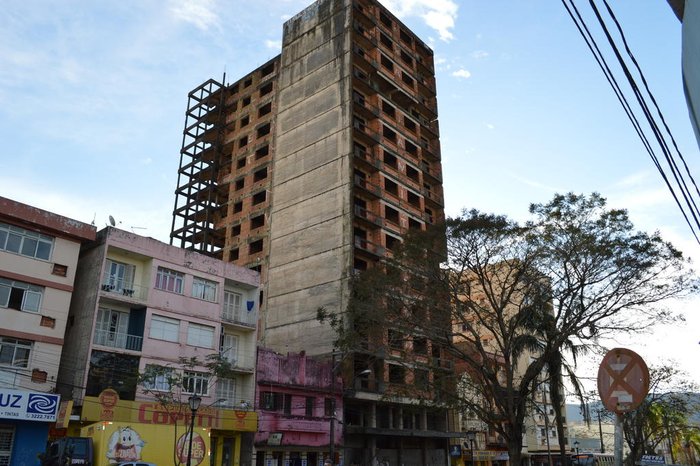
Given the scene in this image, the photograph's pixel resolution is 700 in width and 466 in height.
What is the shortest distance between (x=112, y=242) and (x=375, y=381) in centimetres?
2151

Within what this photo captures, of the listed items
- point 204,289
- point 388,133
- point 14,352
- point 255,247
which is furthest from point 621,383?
point 388,133

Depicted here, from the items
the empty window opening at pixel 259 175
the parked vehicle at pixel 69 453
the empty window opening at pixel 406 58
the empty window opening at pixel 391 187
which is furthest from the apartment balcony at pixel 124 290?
the empty window opening at pixel 406 58

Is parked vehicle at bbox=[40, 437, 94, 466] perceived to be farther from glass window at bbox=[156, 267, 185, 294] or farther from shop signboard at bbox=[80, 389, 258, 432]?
glass window at bbox=[156, 267, 185, 294]

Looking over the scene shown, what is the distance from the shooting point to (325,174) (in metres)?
49.9

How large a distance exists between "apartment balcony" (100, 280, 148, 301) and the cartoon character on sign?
9116 mm

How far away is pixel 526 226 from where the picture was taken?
27984 millimetres

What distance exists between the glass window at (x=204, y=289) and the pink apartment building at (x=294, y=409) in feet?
15.3

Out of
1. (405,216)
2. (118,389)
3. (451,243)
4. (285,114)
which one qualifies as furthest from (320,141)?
(118,389)

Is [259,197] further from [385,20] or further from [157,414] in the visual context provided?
[157,414]

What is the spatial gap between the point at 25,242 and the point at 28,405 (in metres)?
8.35

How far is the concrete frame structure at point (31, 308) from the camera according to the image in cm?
2592

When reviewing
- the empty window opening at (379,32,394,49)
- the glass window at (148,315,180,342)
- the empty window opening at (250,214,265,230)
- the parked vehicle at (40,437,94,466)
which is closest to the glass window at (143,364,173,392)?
the glass window at (148,315,180,342)

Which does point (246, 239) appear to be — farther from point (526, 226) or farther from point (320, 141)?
point (526, 226)

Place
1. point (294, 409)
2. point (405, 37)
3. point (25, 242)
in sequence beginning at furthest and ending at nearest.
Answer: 1. point (405, 37)
2. point (294, 409)
3. point (25, 242)
